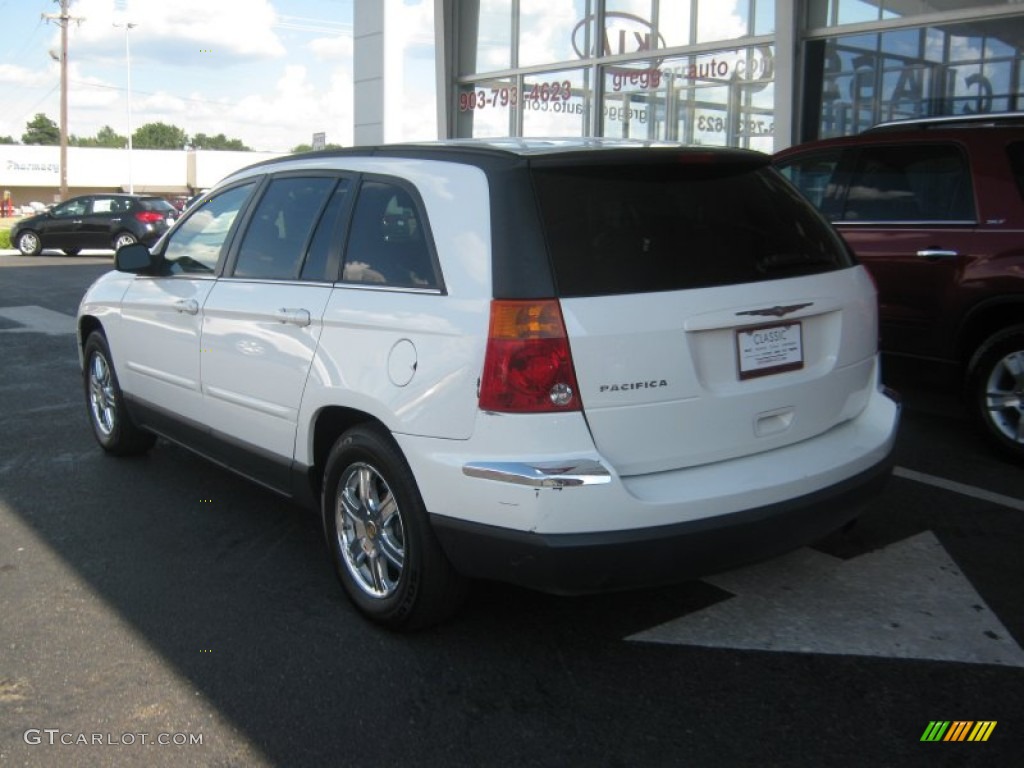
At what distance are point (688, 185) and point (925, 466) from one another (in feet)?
9.44

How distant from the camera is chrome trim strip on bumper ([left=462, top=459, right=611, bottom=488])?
9.49 feet

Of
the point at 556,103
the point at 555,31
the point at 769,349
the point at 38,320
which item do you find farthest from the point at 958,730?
the point at 555,31

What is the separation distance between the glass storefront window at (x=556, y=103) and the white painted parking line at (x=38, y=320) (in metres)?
7.52

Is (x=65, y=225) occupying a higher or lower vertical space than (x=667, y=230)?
higher

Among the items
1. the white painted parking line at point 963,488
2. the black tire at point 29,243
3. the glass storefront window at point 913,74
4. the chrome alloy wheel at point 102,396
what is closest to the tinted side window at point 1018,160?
the white painted parking line at point 963,488

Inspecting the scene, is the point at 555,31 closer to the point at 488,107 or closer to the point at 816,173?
the point at 488,107

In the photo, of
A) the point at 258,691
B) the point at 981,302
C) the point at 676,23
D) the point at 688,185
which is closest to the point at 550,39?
the point at 676,23

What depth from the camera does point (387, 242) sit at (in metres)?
3.57

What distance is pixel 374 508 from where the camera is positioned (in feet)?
11.7

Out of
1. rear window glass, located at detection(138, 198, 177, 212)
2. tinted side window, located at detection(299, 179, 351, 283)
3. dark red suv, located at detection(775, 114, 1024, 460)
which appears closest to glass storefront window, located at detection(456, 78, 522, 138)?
dark red suv, located at detection(775, 114, 1024, 460)

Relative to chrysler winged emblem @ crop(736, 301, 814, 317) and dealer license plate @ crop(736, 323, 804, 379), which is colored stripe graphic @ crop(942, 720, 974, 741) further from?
chrysler winged emblem @ crop(736, 301, 814, 317)

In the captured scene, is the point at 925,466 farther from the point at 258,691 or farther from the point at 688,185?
the point at 258,691

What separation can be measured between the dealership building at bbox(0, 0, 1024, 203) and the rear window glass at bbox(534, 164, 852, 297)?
308 inches

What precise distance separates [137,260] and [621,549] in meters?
3.31
